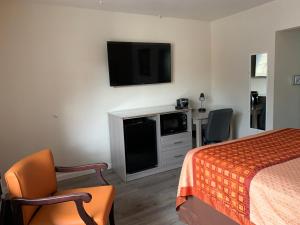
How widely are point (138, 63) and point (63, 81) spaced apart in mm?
1109

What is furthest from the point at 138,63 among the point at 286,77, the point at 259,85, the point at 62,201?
the point at 62,201

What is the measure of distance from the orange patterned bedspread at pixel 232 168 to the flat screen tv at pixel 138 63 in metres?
1.84

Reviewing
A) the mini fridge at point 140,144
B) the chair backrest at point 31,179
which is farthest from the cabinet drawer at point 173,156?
the chair backrest at point 31,179

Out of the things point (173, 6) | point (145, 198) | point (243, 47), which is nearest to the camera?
point (145, 198)

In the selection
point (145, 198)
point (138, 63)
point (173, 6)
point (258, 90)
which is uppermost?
point (173, 6)

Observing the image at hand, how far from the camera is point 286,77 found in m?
3.42

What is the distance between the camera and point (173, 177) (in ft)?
10.5

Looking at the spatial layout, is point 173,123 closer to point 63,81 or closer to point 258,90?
point 258,90

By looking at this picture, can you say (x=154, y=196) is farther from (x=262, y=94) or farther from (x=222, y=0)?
(x=222, y=0)

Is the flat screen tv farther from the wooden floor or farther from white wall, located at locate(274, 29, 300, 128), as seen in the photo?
white wall, located at locate(274, 29, 300, 128)

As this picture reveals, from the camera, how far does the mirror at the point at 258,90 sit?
11.4 feet

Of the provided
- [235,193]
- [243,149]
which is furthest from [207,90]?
[235,193]

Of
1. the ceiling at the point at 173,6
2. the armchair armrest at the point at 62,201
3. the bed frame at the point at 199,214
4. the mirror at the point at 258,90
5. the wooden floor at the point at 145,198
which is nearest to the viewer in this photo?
the armchair armrest at the point at 62,201

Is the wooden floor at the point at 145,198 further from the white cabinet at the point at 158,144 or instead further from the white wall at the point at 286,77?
the white wall at the point at 286,77
